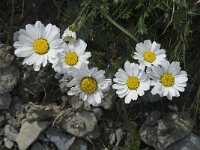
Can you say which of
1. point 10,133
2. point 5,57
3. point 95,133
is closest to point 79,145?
point 95,133

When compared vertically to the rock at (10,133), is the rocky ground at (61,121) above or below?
above

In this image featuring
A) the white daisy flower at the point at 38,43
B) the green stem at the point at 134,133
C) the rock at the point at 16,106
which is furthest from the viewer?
the rock at the point at 16,106

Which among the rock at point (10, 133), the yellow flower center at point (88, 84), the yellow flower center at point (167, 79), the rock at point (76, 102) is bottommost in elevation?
the rock at point (10, 133)

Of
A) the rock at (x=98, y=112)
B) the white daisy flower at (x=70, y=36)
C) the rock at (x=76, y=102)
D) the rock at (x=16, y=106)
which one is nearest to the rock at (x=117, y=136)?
the rock at (x=98, y=112)

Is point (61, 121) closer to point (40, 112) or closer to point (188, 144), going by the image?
point (40, 112)

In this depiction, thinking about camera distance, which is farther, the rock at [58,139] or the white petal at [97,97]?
the rock at [58,139]

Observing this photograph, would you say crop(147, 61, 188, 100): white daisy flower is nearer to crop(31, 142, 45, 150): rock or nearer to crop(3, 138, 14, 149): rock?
crop(31, 142, 45, 150): rock

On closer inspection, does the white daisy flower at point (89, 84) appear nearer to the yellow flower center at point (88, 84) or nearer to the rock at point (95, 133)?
the yellow flower center at point (88, 84)
